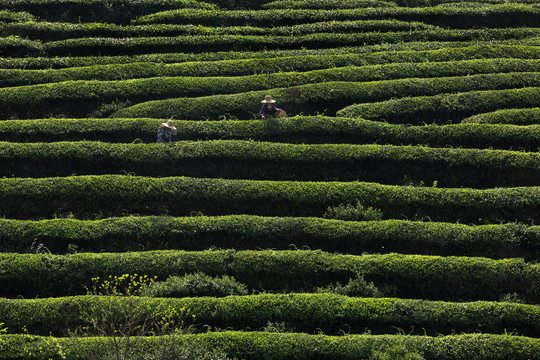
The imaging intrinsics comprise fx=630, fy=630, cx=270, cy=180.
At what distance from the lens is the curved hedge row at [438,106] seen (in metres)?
32.4

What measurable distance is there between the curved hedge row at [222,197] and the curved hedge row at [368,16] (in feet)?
61.3

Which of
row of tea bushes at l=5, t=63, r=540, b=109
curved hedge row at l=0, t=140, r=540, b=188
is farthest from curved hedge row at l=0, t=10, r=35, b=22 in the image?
curved hedge row at l=0, t=140, r=540, b=188

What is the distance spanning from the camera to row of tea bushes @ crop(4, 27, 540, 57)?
38.8 m

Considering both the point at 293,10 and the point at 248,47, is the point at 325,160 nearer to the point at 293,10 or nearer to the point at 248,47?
the point at 248,47

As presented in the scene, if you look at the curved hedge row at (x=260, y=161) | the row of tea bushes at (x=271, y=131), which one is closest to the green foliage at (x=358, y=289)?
the curved hedge row at (x=260, y=161)

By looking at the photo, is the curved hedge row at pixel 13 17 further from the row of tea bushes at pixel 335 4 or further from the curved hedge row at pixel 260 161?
the row of tea bushes at pixel 335 4

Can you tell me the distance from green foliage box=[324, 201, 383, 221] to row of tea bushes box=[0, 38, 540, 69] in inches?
532

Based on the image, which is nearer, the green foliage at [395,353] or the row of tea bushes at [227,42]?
the green foliage at [395,353]

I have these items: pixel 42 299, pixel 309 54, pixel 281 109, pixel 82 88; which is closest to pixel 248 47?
pixel 309 54

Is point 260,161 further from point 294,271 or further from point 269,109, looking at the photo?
point 294,271

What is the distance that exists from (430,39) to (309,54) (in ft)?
27.2

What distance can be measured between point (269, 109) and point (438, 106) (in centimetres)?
877

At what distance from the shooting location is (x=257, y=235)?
2486 centimetres

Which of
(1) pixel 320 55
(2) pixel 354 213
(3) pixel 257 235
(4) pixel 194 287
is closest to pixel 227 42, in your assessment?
(1) pixel 320 55
